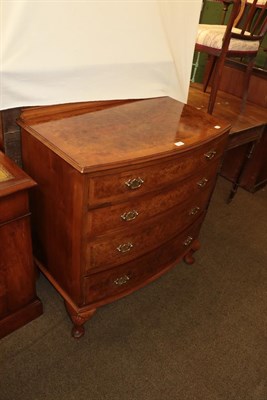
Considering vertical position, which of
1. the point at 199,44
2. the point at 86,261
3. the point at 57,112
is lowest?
the point at 86,261

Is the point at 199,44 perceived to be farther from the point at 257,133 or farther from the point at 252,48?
the point at 257,133

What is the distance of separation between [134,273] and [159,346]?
0.37m

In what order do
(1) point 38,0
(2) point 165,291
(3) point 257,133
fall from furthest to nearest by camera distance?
(3) point 257,133 → (2) point 165,291 → (1) point 38,0

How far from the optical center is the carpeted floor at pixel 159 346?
4.29 ft

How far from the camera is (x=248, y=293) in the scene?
1.82m

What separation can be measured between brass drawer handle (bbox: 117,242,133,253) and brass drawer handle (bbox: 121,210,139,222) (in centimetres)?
13

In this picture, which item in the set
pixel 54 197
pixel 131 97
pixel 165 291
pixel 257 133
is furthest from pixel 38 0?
pixel 257 133

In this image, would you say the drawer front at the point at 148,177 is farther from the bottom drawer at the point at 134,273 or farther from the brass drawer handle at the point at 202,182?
the bottom drawer at the point at 134,273

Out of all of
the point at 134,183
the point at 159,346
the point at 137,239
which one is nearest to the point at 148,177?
the point at 134,183

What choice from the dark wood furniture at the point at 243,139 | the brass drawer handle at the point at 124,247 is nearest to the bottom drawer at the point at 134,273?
the brass drawer handle at the point at 124,247

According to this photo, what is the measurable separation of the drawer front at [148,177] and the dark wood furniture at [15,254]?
0.27m

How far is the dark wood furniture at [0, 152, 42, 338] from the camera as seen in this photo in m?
1.13

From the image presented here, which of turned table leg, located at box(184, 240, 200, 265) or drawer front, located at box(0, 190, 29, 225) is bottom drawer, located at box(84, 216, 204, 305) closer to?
turned table leg, located at box(184, 240, 200, 265)

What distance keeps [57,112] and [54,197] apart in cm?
37
